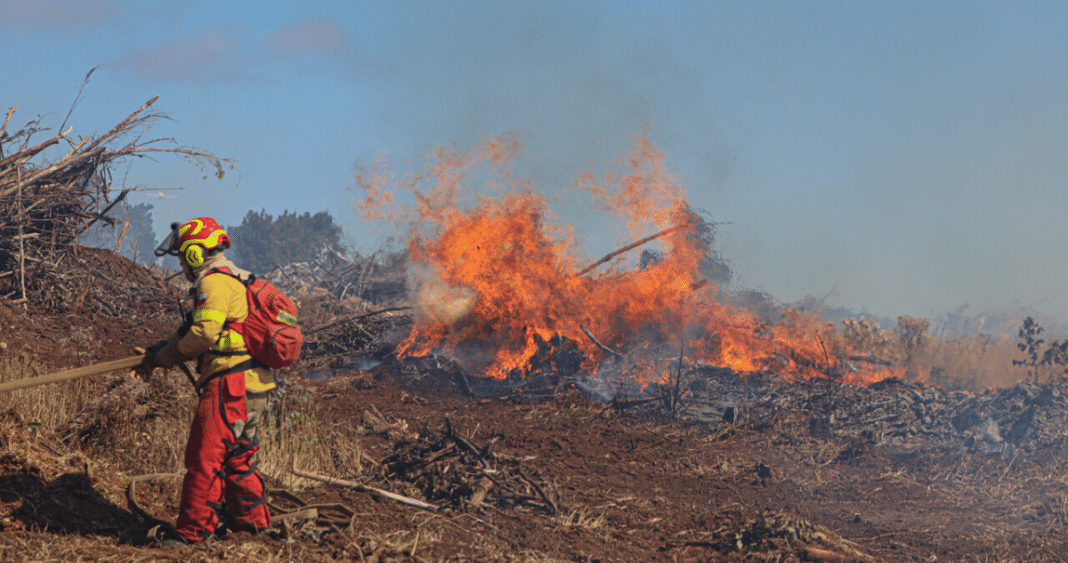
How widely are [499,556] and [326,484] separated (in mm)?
1831

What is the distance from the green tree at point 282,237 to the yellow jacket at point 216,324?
1942 inches

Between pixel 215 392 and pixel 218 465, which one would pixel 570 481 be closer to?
pixel 218 465

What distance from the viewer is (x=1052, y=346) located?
15.0m

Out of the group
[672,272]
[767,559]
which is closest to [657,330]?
[672,272]

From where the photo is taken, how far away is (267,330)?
4.51m

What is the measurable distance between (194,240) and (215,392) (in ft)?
3.26

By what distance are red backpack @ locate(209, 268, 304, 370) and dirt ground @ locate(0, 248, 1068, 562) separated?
1162 millimetres

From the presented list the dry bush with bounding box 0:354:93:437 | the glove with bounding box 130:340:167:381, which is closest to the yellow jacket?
the glove with bounding box 130:340:167:381

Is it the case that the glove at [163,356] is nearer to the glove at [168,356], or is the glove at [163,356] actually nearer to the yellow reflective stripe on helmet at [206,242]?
the glove at [168,356]

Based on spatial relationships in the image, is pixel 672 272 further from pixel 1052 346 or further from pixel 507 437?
pixel 1052 346

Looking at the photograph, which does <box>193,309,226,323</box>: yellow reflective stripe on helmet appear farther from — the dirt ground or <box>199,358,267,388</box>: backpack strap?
the dirt ground

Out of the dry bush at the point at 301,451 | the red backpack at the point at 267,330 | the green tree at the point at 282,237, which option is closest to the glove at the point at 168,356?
the red backpack at the point at 267,330

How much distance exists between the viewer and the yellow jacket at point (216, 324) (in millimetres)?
4262

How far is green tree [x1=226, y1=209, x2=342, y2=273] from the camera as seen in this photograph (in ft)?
174
